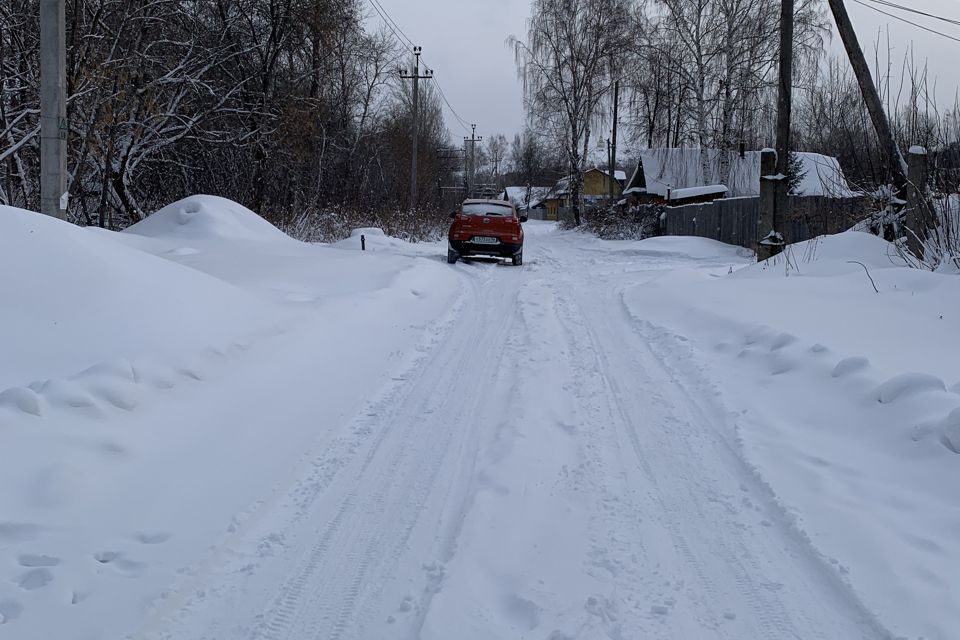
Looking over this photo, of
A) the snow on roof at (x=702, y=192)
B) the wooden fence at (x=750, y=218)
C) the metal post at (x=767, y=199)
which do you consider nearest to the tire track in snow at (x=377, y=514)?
the metal post at (x=767, y=199)

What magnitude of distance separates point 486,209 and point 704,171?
17859 millimetres

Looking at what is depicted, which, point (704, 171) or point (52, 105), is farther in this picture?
point (704, 171)

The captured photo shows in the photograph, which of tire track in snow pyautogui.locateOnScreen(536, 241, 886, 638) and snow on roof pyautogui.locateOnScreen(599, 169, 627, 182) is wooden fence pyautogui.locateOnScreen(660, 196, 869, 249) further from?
snow on roof pyautogui.locateOnScreen(599, 169, 627, 182)

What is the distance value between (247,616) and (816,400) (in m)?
4.39

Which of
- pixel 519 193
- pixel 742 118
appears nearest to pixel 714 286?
pixel 742 118

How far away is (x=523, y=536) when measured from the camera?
345 centimetres

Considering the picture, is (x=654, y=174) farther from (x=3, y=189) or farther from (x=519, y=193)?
(x=519, y=193)

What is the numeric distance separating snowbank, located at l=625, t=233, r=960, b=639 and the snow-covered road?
0.59 feet

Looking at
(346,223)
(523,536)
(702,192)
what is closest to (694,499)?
(523,536)

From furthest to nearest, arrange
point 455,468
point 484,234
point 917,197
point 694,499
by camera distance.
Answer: point 484,234 < point 917,197 < point 455,468 < point 694,499

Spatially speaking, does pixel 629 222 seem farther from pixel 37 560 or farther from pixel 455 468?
pixel 37 560

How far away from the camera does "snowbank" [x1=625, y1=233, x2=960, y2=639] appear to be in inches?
124

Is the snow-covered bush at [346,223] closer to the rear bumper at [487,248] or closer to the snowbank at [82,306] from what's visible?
the rear bumper at [487,248]

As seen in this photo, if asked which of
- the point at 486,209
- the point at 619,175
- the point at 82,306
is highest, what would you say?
the point at 619,175
